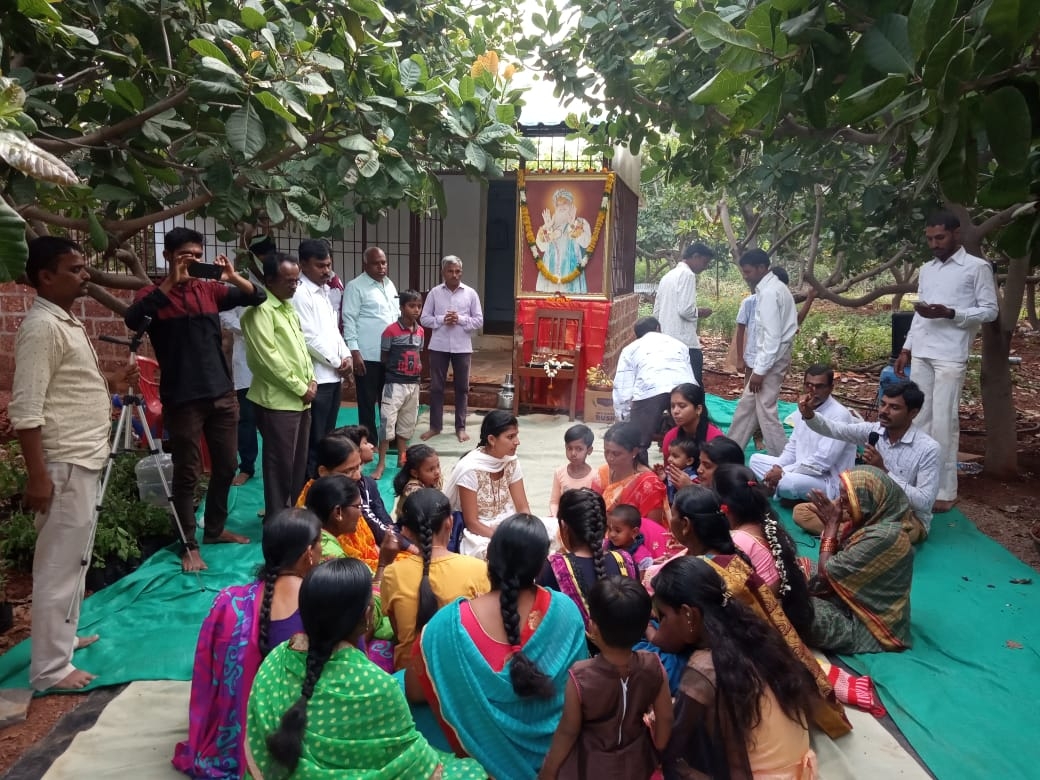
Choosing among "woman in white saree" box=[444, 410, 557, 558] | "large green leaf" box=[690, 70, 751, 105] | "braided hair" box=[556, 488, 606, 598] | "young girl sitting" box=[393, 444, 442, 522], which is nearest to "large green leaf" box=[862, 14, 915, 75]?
"large green leaf" box=[690, 70, 751, 105]

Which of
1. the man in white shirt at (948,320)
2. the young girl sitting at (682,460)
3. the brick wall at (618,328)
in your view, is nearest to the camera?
the young girl sitting at (682,460)

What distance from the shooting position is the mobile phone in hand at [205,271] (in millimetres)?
3754

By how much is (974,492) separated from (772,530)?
3.51m

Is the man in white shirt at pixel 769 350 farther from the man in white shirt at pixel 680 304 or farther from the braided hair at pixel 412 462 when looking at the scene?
the braided hair at pixel 412 462

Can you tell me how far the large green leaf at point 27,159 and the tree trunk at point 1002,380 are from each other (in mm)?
6048

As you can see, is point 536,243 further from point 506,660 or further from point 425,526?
point 506,660

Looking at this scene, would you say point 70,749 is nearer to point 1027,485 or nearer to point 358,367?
point 358,367

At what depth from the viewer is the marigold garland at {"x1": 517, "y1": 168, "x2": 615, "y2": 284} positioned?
325 inches

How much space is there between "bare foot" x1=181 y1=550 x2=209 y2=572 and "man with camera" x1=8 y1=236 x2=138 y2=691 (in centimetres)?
100

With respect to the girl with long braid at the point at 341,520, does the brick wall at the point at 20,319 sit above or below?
above

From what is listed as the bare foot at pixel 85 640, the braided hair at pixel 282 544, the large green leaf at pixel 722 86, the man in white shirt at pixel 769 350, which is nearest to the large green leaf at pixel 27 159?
the braided hair at pixel 282 544

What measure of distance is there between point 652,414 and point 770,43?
3797 millimetres

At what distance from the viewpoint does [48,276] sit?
8.90ft

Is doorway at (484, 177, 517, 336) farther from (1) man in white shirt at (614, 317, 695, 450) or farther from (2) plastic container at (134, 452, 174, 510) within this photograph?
(2) plastic container at (134, 452, 174, 510)
